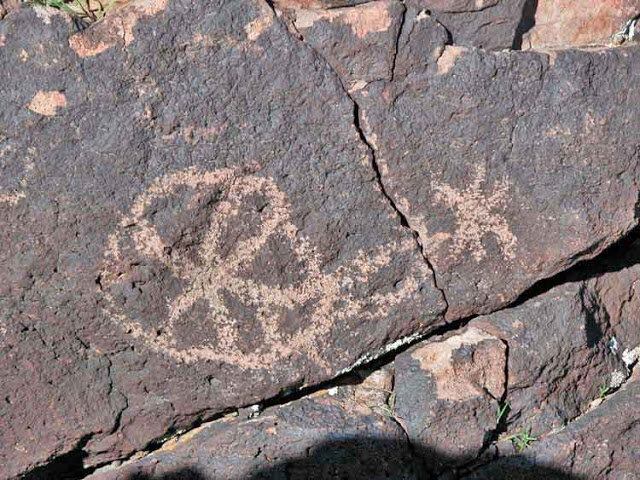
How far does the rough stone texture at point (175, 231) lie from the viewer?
5.72 ft

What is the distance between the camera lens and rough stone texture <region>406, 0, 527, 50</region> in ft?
6.40

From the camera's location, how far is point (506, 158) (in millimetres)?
1979

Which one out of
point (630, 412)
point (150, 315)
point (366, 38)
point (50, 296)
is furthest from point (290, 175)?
point (630, 412)

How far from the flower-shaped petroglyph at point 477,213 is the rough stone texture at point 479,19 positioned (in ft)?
1.07

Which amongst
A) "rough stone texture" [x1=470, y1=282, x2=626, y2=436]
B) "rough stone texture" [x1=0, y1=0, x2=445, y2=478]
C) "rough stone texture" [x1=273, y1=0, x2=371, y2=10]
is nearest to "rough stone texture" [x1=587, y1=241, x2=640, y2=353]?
"rough stone texture" [x1=470, y1=282, x2=626, y2=436]

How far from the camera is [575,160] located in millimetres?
2008

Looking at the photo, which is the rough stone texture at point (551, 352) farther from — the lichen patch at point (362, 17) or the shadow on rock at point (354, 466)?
the lichen patch at point (362, 17)

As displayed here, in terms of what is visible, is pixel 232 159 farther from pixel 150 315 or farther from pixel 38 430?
pixel 38 430

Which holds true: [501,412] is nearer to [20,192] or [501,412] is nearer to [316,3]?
[316,3]

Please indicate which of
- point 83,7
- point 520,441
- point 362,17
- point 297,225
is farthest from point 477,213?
point 83,7

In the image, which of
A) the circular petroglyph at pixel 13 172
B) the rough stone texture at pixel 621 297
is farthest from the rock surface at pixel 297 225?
the rough stone texture at pixel 621 297

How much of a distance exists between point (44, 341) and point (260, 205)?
62cm

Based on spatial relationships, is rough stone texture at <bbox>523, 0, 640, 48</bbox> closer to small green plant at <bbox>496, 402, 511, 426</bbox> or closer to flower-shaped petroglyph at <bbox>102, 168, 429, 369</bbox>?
flower-shaped petroglyph at <bbox>102, 168, 429, 369</bbox>

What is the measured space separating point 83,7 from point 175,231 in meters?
0.54
